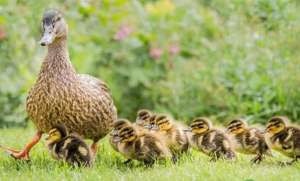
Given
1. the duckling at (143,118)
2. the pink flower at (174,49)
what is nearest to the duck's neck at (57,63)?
the duckling at (143,118)

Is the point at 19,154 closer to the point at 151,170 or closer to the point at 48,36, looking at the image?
the point at 48,36

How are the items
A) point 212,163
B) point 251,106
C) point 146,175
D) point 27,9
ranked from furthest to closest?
point 27,9
point 251,106
point 212,163
point 146,175

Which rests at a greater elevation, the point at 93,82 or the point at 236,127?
the point at 93,82

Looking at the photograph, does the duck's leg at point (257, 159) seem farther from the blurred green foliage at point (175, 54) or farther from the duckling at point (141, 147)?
the blurred green foliage at point (175, 54)

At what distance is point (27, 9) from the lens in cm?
1008

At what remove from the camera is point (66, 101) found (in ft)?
21.3

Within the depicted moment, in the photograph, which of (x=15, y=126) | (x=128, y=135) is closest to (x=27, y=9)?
(x=15, y=126)

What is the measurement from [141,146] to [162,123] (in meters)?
0.57

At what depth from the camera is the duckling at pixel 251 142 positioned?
6422 millimetres

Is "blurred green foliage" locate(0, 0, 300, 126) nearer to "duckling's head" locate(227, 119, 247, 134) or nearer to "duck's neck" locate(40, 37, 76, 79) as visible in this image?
"duckling's head" locate(227, 119, 247, 134)

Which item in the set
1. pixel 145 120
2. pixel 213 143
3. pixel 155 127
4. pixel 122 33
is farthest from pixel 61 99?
pixel 122 33

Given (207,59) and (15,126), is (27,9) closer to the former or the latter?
(15,126)

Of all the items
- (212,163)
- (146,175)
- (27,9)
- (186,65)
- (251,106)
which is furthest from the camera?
(186,65)

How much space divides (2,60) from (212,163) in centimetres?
451
